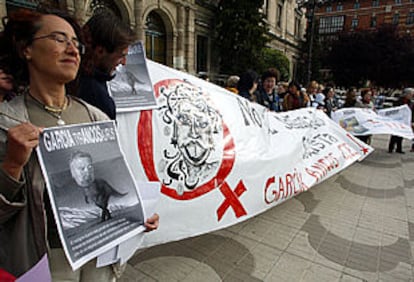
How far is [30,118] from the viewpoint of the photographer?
939 millimetres

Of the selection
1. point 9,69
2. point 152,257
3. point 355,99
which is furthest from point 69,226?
point 355,99

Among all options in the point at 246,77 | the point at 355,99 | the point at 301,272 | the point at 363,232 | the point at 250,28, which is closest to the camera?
the point at 301,272

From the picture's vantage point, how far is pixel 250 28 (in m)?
16.4

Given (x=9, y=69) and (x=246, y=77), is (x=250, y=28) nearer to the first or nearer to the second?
(x=246, y=77)

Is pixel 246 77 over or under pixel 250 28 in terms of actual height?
under

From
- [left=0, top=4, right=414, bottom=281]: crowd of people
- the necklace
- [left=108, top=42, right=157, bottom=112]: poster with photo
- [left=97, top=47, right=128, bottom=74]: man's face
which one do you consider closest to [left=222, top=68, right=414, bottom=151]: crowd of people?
[left=108, top=42, right=157, bottom=112]: poster with photo

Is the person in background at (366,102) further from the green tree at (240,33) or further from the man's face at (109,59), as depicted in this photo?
the green tree at (240,33)

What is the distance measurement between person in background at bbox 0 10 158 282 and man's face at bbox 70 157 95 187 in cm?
12

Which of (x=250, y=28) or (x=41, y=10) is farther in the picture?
(x=250, y=28)

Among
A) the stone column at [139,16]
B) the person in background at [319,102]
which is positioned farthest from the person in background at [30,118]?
the stone column at [139,16]

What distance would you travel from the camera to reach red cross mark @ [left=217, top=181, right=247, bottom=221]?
2160mm

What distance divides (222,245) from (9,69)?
90.7 inches

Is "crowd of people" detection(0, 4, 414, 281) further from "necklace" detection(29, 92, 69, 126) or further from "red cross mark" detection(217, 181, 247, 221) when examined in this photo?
"red cross mark" detection(217, 181, 247, 221)

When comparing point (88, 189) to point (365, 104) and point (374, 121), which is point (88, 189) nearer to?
point (374, 121)
